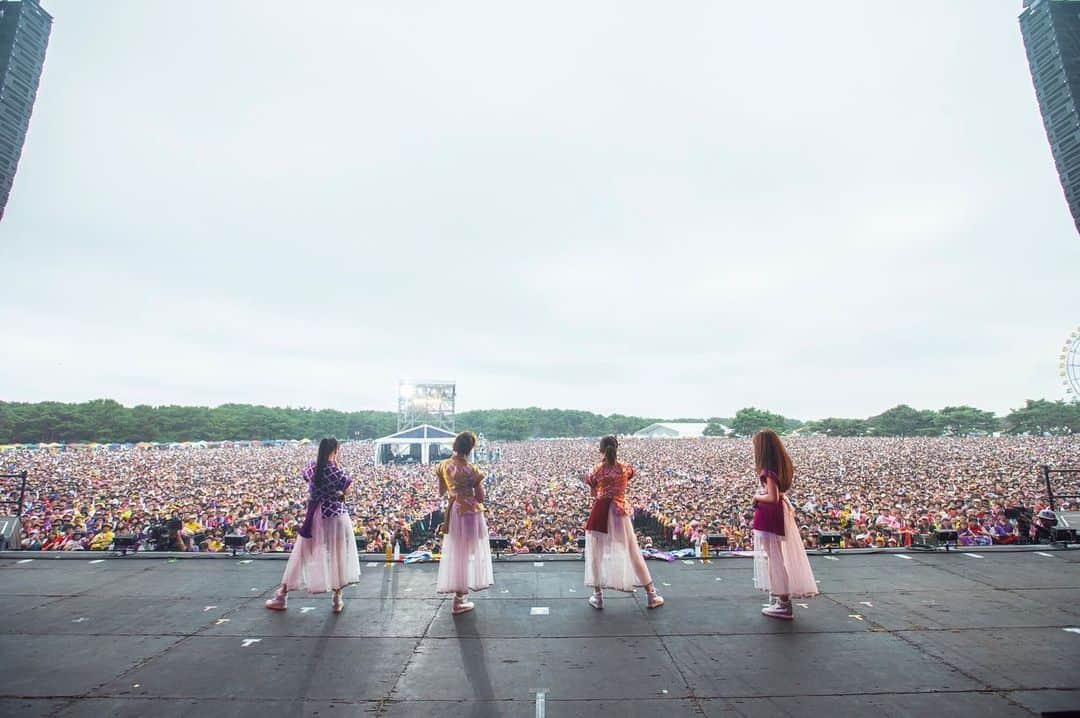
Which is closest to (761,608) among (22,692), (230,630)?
(230,630)

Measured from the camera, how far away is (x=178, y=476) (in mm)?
25844

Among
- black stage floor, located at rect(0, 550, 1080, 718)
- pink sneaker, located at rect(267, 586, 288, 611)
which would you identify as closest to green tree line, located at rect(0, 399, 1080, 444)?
black stage floor, located at rect(0, 550, 1080, 718)

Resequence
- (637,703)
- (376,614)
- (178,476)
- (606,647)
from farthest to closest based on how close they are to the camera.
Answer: (178,476) → (376,614) → (606,647) → (637,703)

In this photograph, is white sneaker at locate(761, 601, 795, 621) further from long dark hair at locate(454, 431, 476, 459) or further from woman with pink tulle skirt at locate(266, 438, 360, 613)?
woman with pink tulle skirt at locate(266, 438, 360, 613)

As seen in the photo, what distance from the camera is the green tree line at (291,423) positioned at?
7144 centimetres

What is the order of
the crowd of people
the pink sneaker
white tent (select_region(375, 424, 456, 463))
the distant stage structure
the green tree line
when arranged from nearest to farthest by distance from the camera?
the pink sneaker < the crowd of people < white tent (select_region(375, 424, 456, 463)) < the distant stage structure < the green tree line

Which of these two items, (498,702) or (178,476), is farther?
(178,476)

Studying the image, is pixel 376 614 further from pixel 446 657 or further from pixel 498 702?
pixel 498 702

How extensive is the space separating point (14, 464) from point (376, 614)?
40.9 metres

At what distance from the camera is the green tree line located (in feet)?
234

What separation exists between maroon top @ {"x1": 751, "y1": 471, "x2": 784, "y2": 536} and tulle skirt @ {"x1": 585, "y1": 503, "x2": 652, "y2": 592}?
1194 mm

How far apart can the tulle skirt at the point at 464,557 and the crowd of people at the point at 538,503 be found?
2610 millimetres

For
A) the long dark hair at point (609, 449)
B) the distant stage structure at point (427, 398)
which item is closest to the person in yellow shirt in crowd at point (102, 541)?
the long dark hair at point (609, 449)

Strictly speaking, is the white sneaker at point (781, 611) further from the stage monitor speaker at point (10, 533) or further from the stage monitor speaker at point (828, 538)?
the stage monitor speaker at point (10, 533)
